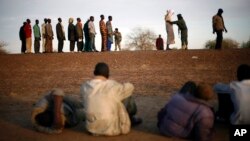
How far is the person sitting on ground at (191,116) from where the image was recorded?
565 cm

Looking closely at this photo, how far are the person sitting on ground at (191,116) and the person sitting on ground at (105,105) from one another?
0.72 meters

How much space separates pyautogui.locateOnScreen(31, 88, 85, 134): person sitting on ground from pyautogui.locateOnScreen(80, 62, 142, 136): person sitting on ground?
512 mm

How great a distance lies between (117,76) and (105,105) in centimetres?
955

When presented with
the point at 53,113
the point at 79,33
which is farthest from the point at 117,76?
the point at 53,113

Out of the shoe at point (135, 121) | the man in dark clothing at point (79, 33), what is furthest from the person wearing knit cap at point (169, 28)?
the shoe at point (135, 121)

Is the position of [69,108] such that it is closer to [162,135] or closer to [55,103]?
[55,103]

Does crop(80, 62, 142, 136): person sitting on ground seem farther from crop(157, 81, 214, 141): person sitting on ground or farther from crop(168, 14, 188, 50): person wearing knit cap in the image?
crop(168, 14, 188, 50): person wearing knit cap

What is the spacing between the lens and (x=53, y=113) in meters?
6.50

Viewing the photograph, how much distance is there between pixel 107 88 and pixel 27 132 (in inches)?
70.6

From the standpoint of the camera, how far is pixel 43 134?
259 inches

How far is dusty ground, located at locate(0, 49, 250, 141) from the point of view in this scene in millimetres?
6801

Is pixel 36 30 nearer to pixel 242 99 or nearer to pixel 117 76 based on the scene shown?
pixel 117 76

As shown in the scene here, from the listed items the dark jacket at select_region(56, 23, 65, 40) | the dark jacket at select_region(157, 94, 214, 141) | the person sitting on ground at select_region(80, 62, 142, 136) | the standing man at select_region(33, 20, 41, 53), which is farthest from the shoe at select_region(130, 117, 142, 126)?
the standing man at select_region(33, 20, 41, 53)

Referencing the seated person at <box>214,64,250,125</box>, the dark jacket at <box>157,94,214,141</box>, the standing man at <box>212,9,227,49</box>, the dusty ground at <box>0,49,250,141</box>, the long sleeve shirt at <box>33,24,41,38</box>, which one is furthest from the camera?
the long sleeve shirt at <box>33,24,41,38</box>
